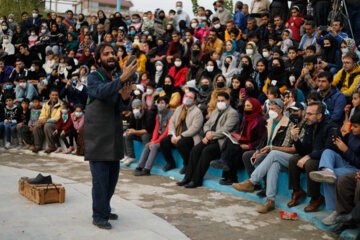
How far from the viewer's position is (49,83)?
1441 cm

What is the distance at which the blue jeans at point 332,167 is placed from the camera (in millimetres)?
5043

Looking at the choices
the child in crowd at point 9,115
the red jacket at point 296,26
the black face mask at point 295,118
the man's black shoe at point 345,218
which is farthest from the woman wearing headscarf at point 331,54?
the child in crowd at point 9,115

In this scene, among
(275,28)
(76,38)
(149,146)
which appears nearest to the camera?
(149,146)

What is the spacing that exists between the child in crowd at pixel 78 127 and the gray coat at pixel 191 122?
308 centimetres

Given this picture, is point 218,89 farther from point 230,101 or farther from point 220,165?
point 220,165

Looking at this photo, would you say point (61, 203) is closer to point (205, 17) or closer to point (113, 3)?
point (205, 17)

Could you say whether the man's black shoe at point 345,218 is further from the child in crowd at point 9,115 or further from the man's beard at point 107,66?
the child in crowd at point 9,115

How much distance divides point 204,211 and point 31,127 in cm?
773

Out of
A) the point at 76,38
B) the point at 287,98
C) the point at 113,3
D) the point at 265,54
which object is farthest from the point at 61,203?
the point at 113,3

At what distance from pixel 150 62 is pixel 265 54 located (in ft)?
15.1

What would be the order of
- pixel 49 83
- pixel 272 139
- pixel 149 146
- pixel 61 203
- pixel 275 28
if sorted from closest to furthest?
pixel 61 203 < pixel 272 139 < pixel 149 146 < pixel 275 28 < pixel 49 83

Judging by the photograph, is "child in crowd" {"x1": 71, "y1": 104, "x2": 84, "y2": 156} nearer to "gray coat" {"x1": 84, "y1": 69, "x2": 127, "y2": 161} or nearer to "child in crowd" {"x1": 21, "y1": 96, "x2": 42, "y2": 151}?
"child in crowd" {"x1": 21, "y1": 96, "x2": 42, "y2": 151}

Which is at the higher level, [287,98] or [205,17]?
[205,17]

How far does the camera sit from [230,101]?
884cm
